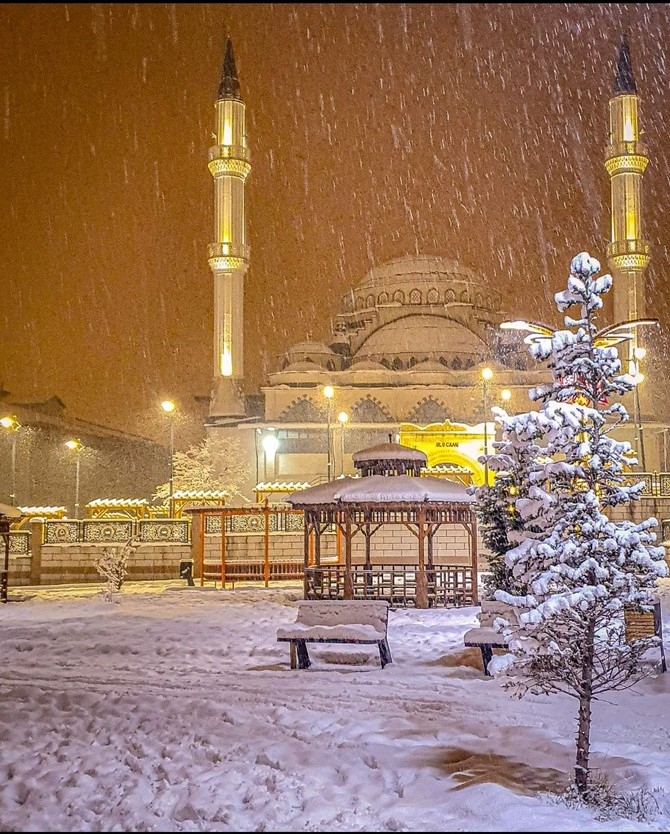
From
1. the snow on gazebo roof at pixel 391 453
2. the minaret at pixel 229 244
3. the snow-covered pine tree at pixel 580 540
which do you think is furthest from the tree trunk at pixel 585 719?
the minaret at pixel 229 244

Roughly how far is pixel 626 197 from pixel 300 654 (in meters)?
32.8

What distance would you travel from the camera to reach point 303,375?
39.2 meters

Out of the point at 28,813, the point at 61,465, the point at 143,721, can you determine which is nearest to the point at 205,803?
the point at 28,813

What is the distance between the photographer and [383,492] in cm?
1394

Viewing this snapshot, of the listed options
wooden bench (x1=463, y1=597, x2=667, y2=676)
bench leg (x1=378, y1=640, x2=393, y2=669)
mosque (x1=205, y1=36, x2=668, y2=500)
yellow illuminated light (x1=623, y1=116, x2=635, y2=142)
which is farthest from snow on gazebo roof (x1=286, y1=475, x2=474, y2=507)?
yellow illuminated light (x1=623, y1=116, x2=635, y2=142)

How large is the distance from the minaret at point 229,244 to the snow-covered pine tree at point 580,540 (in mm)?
31163

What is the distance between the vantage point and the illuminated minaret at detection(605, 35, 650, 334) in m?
36.5

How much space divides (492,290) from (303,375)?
1477 cm

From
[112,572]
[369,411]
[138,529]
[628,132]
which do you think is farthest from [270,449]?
[628,132]

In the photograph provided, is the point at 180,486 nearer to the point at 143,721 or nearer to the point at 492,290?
the point at 492,290

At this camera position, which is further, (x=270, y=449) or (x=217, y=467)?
(x=217, y=467)

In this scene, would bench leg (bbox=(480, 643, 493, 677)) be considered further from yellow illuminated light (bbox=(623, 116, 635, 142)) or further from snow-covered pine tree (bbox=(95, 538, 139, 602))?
yellow illuminated light (bbox=(623, 116, 635, 142))

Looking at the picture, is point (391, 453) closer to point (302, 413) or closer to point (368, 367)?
point (302, 413)

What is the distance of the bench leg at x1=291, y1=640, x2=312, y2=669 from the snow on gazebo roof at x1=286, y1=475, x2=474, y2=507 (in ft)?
15.9
